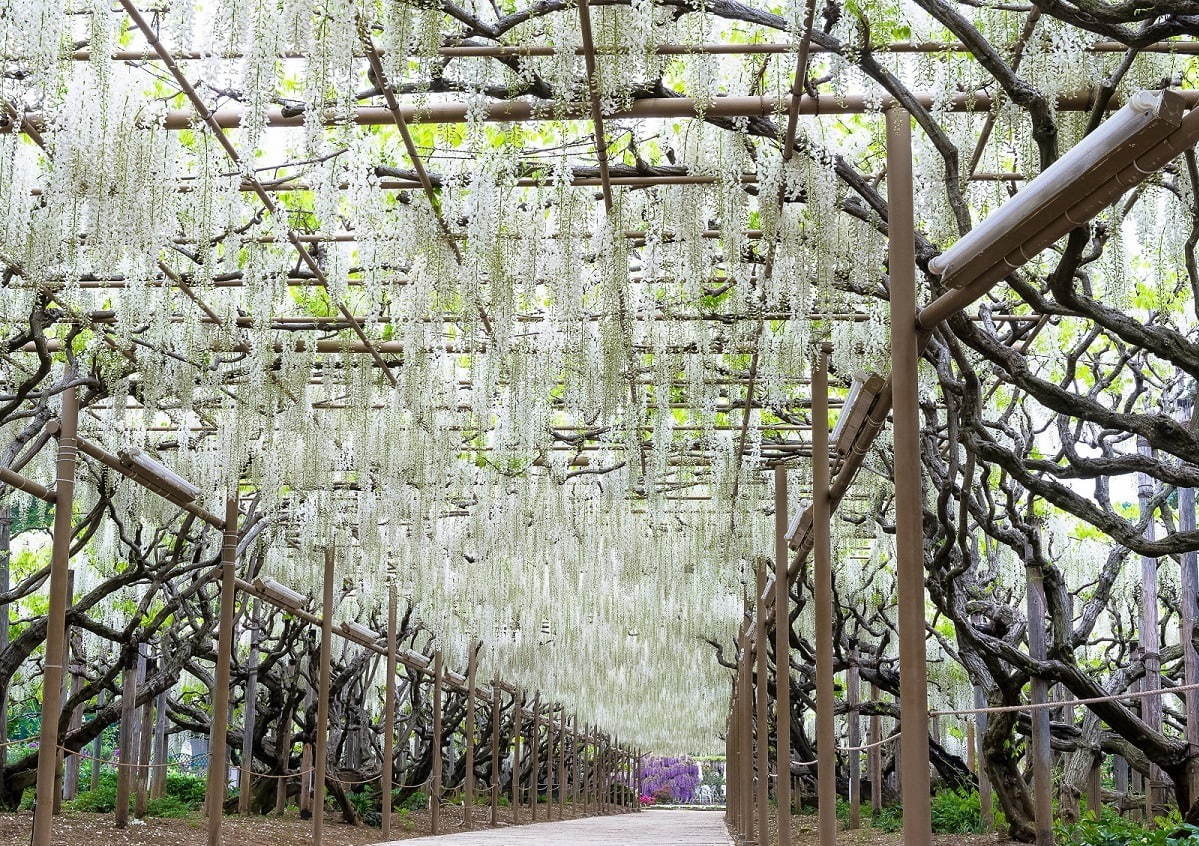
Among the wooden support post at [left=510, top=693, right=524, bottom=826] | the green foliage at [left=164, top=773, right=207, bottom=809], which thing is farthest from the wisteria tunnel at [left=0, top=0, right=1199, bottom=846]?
the wooden support post at [left=510, top=693, right=524, bottom=826]

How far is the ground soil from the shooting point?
8906 mm

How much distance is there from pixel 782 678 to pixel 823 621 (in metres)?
1.58

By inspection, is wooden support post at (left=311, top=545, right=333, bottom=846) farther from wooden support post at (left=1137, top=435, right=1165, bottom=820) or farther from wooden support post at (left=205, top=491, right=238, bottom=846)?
wooden support post at (left=1137, top=435, right=1165, bottom=820)

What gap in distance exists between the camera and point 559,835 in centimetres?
1400

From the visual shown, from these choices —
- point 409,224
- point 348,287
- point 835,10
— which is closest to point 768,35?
point 835,10

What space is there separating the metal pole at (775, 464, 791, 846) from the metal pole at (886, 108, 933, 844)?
3.25 meters

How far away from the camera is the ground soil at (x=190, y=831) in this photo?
351 inches

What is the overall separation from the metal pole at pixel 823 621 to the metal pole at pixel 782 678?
0.88 metres

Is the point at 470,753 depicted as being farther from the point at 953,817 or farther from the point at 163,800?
the point at 953,817

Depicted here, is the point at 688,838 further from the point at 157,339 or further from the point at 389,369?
the point at 157,339

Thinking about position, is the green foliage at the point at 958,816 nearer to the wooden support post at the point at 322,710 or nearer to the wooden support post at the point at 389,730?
the wooden support post at the point at 389,730

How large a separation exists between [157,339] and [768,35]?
4616 mm

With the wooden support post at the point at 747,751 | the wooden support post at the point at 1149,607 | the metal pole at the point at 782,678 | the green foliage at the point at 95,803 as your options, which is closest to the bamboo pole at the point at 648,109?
the metal pole at the point at 782,678

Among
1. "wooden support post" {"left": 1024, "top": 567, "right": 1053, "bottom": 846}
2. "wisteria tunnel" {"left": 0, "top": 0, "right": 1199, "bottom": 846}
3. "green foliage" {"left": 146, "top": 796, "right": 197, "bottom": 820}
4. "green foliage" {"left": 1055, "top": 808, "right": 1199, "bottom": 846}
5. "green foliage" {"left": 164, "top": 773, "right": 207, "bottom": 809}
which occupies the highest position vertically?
"wisteria tunnel" {"left": 0, "top": 0, "right": 1199, "bottom": 846}
